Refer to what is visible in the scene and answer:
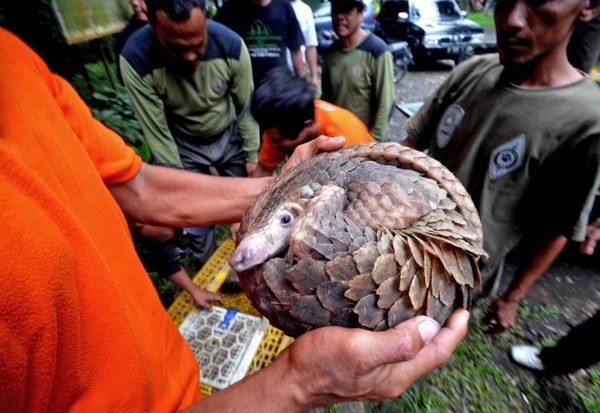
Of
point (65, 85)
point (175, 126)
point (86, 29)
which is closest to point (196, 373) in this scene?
point (65, 85)

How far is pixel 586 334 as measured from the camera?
158 centimetres

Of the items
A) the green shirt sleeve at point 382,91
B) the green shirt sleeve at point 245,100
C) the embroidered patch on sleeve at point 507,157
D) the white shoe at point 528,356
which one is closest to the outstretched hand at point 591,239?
the embroidered patch on sleeve at point 507,157

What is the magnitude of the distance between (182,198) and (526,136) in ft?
4.35

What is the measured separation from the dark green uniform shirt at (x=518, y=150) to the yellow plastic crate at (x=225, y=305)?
3.85 ft

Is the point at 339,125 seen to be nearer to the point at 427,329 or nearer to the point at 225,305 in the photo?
the point at 427,329

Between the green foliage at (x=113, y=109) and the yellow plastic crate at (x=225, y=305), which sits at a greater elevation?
the green foliage at (x=113, y=109)

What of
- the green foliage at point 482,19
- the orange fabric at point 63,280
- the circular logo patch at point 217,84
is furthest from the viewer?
the green foliage at point 482,19

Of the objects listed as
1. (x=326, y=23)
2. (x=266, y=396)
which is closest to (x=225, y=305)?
(x=266, y=396)

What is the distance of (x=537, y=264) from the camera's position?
1422mm

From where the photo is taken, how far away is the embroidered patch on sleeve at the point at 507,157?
4.20 ft

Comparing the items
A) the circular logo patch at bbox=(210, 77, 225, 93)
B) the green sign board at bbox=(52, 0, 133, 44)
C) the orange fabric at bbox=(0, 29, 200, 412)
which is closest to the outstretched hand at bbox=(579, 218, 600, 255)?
the orange fabric at bbox=(0, 29, 200, 412)

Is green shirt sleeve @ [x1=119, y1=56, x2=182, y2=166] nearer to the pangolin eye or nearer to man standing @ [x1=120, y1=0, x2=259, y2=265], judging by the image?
man standing @ [x1=120, y1=0, x2=259, y2=265]

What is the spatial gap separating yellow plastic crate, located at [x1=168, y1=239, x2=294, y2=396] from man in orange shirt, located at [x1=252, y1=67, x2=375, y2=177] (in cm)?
95

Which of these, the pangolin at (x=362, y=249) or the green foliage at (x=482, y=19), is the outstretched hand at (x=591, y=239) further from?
the green foliage at (x=482, y=19)
